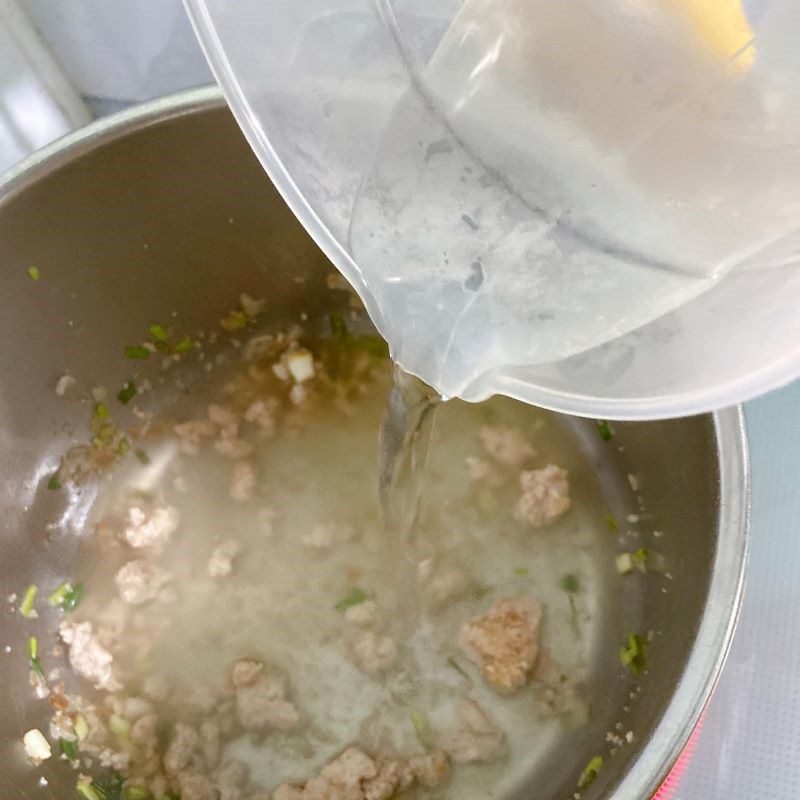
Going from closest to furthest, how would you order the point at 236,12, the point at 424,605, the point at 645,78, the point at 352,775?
the point at 645,78, the point at 236,12, the point at 352,775, the point at 424,605

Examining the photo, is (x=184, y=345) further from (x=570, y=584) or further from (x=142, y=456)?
(x=570, y=584)

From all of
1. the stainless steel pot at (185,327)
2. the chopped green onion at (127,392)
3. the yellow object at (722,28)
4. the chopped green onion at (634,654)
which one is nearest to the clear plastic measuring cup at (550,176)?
the yellow object at (722,28)

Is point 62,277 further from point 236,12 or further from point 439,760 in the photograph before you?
point 439,760

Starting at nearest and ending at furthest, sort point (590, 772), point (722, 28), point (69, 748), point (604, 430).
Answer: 1. point (722, 28)
2. point (590, 772)
3. point (69, 748)
4. point (604, 430)

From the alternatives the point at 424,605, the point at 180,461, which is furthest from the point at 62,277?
the point at 424,605

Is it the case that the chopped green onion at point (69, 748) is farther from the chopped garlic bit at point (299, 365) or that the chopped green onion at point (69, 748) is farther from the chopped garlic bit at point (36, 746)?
the chopped garlic bit at point (299, 365)

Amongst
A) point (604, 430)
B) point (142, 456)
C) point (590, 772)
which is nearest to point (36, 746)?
point (142, 456)
